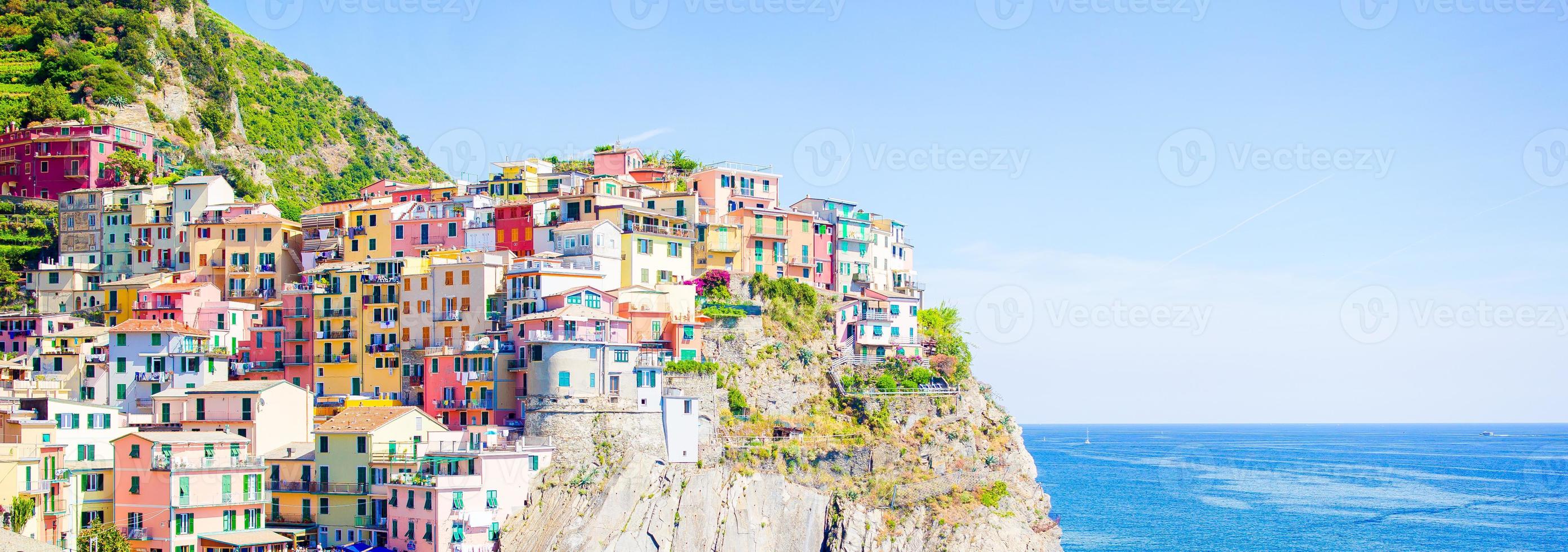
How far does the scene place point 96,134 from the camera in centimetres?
8850

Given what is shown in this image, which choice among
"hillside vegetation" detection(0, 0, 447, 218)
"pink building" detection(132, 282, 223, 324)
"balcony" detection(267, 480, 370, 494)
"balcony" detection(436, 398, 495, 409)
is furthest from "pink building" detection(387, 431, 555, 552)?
"hillside vegetation" detection(0, 0, 447, 218)

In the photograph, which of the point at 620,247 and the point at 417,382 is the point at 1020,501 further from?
the point at 417,382

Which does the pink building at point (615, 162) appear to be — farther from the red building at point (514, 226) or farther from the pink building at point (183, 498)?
the pink building at point (183, 498)

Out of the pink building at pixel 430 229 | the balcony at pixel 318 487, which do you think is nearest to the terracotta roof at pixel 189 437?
the balcony at pixel 318 487

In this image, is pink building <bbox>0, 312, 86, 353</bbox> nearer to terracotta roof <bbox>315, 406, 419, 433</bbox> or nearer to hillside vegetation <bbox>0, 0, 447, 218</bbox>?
hillside vegetation <bbox>0, 0, 447, 218</bbox>

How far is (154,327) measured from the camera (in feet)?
228

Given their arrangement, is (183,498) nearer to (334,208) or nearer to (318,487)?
(318,487)

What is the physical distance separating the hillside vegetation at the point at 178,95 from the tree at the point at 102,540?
40.3m

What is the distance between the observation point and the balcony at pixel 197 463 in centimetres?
5822

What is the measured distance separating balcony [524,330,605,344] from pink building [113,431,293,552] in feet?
44.2

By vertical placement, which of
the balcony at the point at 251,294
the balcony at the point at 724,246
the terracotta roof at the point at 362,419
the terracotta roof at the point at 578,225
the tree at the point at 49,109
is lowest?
the terracotta roof at the point at 362,419

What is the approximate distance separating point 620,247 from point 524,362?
33.5ft

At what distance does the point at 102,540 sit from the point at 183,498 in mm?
3349

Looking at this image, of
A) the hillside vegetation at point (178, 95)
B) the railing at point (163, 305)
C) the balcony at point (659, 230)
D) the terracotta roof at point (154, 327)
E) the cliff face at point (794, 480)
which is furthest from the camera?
the hillside vegetation at point (178, 95)
